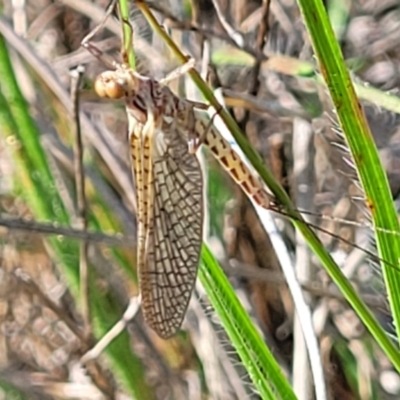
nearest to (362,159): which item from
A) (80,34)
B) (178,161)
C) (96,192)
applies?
(178,161)

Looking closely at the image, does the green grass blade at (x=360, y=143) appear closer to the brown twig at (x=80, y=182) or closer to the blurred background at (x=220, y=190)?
the brown twig at (x=80, y=182)

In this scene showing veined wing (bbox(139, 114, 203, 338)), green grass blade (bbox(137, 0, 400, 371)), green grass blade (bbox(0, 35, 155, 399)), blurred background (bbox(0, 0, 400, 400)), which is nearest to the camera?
green grass blade (bbox(137, 0, 400, 371))

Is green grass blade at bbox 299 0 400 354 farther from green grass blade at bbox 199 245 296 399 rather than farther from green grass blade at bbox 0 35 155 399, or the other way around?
green grass blade at bbox 0 35 155 399

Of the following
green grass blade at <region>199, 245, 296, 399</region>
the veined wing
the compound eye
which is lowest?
green grass blade at <region>199, 245, 296, 399</region>

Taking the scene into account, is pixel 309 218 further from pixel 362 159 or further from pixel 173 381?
pixel 362 159

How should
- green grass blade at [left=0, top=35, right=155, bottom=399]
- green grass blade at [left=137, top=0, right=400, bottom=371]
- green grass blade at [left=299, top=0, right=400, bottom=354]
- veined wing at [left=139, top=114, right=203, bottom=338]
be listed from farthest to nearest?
green grass blade at [left=0, top=35, right=155, bottom=399]
veined wing at [left=139, top=114, right=203, bottom=338]
green grass blade at [left=137, top=0, right=400, bottom=371]
green grass blade at [left=299, top=0, right=400, bottom=354]

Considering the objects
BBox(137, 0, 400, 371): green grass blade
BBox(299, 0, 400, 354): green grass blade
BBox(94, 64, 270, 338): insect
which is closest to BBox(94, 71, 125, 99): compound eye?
BBox(94, 64, 270, 338): insect
